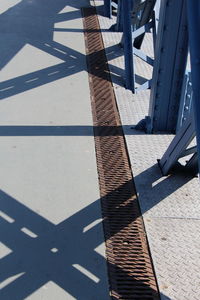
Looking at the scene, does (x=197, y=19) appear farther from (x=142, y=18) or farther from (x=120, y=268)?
(x=142, y=18)

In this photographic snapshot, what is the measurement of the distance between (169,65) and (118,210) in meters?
1.51

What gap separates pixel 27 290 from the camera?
2.91m

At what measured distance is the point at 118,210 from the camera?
3.67 metres

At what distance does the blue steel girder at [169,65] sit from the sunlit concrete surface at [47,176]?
0.68 m

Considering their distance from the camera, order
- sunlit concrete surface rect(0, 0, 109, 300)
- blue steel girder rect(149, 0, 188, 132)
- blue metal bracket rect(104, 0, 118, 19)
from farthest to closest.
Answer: blue metal bracket rect(104, 0, 118, 19) → blue steel girder rect(149, 0, 188, 132) → sunlit concrete surface rect(0, 0, 109, 300)

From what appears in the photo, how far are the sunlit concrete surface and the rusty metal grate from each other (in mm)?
72

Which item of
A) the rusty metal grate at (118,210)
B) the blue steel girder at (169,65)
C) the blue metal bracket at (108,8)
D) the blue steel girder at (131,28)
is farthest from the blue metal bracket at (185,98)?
the blue metal bracket at (108,8)

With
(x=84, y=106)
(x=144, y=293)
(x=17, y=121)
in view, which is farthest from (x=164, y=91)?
(x=144, y=293)

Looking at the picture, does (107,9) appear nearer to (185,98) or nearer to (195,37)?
(185,98)

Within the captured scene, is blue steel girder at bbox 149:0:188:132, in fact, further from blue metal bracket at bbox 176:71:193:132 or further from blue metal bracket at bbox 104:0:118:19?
blue metal bracket at bbox 104:0:118:19

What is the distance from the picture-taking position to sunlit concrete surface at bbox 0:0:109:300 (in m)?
3.03

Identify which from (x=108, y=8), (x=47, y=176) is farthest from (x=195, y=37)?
(x=108, y=8)

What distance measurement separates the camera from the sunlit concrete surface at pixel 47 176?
3029 millimetres

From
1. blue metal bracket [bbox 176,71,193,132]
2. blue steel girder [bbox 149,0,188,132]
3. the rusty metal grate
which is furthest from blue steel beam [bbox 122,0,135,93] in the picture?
blue metal bracket [bbox 176,71,193,132]
